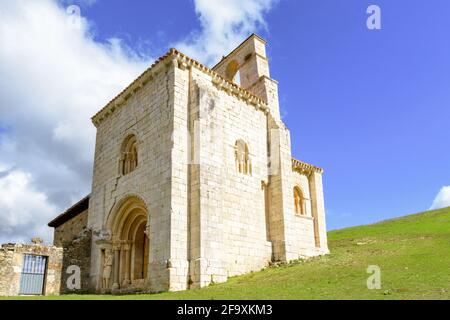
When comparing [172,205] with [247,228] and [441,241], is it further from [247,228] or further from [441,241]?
[441,241]

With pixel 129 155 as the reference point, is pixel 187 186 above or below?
below

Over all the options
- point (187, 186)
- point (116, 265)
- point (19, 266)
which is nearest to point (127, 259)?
point (116, 265)

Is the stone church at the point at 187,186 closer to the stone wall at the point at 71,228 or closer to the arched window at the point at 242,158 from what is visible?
the arched window at the point at 242,158

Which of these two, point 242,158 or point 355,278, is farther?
point 242,158

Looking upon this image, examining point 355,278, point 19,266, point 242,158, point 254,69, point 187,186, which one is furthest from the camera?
point 254,69

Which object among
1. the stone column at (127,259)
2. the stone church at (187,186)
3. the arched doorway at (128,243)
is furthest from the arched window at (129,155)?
the stone column at (127,259)

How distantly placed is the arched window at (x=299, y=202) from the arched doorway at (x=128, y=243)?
8.56 m

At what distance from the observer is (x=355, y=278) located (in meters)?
11.3

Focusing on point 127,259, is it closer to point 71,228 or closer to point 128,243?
point 128,243

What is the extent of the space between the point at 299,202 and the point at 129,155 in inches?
378

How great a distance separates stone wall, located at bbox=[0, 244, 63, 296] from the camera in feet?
47.9

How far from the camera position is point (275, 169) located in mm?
18312

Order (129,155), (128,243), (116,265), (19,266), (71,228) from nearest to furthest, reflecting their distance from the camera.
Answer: (19,266), (116,265), (128,243), (129,155), (71,228)
